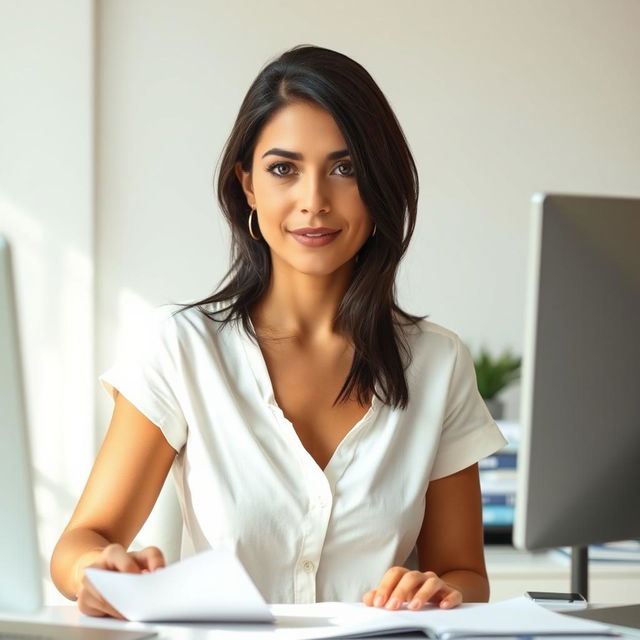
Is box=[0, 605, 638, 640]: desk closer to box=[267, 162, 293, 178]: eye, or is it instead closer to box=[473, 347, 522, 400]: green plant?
box=[267, 162, 293, 178]: eye

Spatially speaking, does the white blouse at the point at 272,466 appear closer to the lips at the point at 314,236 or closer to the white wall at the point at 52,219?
the lips at the point at 314,236

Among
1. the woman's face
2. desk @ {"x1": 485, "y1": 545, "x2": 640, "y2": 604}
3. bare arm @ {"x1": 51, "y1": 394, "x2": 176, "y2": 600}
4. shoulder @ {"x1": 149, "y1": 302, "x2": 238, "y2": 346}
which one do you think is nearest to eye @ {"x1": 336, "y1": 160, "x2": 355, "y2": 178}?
the woman's face

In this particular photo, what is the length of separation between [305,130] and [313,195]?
0.12 metres

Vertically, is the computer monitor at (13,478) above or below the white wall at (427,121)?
below

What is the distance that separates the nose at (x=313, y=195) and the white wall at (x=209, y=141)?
1.70 m

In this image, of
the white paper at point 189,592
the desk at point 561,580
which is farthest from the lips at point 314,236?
the desk at point 561,580

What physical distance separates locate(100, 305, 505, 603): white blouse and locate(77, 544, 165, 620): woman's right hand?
0.40 metres

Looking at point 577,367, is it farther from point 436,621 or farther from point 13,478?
point 13,478

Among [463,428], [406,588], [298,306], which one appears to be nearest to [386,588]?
[406,588]

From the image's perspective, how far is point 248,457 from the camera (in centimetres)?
174

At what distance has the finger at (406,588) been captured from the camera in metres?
1.38

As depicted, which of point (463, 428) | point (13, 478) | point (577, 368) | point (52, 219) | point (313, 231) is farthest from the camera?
point (52, 219)

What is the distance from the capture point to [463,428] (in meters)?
1.91

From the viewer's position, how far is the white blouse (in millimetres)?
1697
